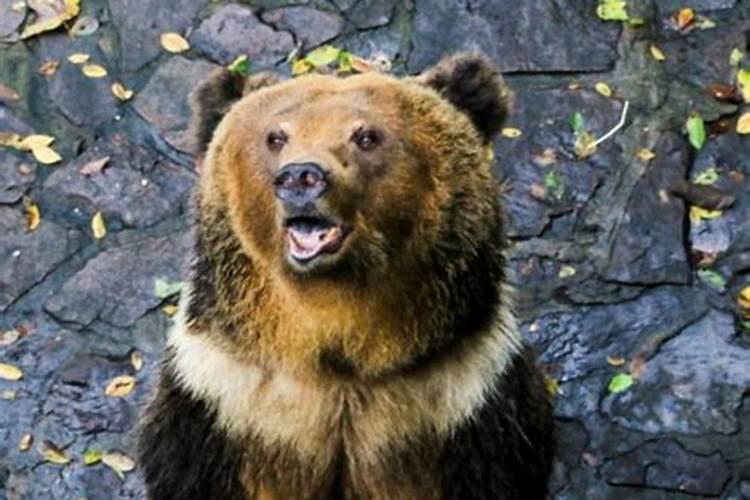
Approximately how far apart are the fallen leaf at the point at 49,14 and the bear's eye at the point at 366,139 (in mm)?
3641

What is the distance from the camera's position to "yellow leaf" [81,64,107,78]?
8.20m

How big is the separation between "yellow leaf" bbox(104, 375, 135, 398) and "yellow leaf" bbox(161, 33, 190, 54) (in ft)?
5.59

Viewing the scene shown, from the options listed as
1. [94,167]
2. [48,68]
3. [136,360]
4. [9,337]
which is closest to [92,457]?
[136,360]

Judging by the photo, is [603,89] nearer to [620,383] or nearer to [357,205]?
[620,383]

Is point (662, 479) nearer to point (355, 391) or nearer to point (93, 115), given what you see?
point (355, 391)

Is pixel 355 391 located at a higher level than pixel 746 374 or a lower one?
higher

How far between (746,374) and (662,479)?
1.78 ft

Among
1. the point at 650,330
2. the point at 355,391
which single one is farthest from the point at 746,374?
the point at 355,391

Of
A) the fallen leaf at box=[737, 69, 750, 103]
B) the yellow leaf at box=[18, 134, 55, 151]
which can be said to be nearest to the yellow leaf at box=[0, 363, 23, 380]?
the yellow leaf at box=[18, 134, 55, 151]

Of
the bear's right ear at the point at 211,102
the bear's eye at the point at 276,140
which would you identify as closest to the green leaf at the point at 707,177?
the bear's right ear at the point at 211,102

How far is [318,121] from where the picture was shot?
4973mm

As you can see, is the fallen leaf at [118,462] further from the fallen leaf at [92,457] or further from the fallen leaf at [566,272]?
the fallen leaf at [566,272]

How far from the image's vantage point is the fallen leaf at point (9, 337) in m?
7.28

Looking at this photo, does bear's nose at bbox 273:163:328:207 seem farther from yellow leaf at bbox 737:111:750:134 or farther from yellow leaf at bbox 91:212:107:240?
yellow leaf at bbox 737:111:750:134
